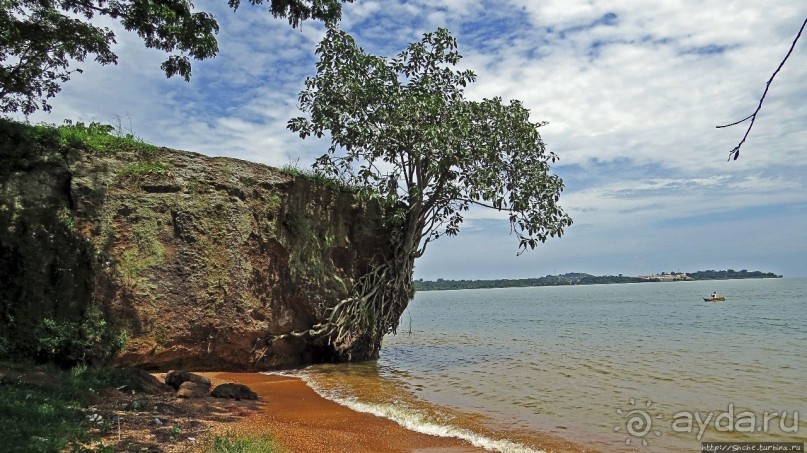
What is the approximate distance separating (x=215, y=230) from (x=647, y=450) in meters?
8.87

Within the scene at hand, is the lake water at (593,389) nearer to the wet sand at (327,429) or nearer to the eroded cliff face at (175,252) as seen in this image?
the wet sand at (327,429)

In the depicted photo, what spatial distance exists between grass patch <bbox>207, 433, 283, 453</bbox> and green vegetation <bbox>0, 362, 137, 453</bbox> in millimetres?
1141

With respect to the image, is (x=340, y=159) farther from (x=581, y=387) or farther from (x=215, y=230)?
(x=581, y=387)

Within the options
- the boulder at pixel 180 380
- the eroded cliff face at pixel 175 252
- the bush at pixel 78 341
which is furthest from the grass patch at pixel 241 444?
the eroded cliff face at pixel 175 252

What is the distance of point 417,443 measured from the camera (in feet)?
22.0

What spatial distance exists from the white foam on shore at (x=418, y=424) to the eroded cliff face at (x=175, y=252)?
2.85 meters

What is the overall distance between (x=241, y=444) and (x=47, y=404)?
2.22 m

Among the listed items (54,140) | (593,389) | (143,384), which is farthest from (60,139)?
(593,389)

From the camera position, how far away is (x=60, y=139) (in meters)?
9.48

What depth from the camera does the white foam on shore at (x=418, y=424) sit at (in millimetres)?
6734

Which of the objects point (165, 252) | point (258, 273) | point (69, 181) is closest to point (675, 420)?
point (258, 273)

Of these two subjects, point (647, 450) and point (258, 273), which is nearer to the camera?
point (647, 450)

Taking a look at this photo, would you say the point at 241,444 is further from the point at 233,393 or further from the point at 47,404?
the point at 233,393

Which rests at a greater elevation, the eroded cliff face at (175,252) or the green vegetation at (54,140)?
the green vegetation at (54,140)
